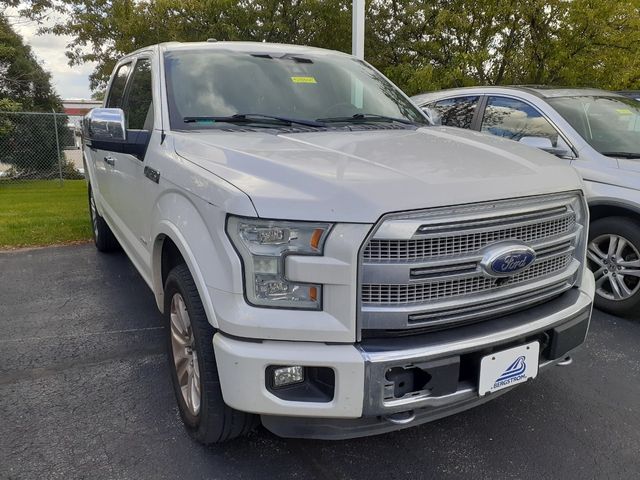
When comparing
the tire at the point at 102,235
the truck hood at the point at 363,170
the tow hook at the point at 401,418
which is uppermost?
the truck hood at the point at 363,170

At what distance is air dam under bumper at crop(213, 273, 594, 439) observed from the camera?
6.49ft

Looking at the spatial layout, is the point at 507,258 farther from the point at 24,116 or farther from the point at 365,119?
the point at 24,116

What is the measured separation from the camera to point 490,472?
2.43 m

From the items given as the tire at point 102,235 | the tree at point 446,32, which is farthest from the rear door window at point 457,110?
the tree at point 446,32

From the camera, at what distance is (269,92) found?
3.41m

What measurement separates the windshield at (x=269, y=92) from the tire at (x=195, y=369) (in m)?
1.03

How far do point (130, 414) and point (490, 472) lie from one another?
1861 mm

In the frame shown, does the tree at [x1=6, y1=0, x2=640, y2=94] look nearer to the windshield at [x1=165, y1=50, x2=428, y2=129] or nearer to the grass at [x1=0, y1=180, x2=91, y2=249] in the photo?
the grass at [x1=0, y1=180, x2=91, y2=249]

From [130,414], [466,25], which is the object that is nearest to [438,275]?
[130,414]

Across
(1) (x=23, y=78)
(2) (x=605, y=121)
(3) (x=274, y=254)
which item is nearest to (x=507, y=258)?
(3) (x=274, y=254)

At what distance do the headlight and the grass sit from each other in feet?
18.7

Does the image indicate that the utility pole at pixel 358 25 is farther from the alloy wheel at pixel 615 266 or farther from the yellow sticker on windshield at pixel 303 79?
the alloy wheel at pixel 615 266

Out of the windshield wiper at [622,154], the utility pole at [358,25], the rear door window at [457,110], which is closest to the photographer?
the windshield wiper at [622,154]

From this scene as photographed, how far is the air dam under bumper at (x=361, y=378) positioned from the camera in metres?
1.98
